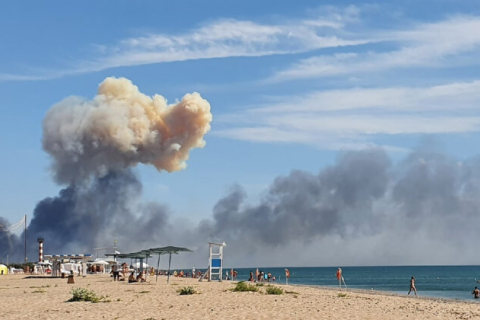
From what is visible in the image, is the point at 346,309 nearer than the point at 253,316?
No

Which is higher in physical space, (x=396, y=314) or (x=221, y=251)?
(x=221, y=251)

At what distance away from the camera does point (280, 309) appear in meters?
25.6

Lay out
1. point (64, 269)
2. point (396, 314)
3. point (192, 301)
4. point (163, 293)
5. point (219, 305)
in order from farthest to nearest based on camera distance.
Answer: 1. point (64, 269)
2. point (163, 293)
3. point (192, 301)
4. point (219, 305)
5. point (396, 314)

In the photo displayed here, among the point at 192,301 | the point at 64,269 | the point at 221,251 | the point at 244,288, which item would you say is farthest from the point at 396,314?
the point at 64,269

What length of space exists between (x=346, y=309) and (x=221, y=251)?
22195 mm

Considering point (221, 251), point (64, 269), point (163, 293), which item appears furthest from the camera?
point (64, 269)

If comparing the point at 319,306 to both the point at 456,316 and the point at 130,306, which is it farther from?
the point at 130,306

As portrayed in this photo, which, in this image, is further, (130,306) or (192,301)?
(192,301)

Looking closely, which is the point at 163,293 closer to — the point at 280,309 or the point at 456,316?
the point at 280,309

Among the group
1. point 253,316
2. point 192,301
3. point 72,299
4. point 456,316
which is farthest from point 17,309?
point 456,316

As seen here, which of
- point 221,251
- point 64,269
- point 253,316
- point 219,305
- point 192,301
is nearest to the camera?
point 253,316

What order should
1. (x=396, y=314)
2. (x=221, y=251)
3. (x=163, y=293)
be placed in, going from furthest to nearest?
1. (x=221, y=251)
2. (x=163, y=293)
3. (x=396, y=314)

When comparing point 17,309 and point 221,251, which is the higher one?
point 221,251

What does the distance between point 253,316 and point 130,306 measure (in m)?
6.43
